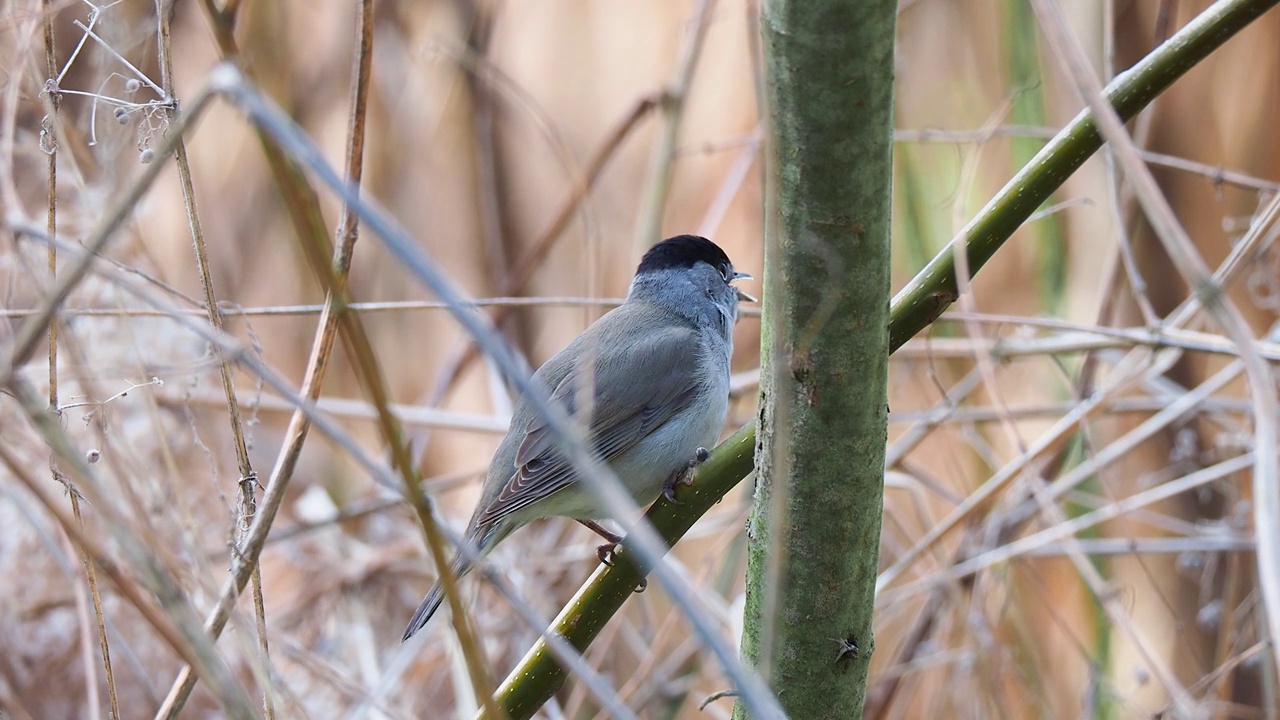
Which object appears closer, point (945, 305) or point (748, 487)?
point (945, 305)

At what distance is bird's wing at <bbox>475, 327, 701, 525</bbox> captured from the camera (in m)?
2.47

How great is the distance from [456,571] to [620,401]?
28.2 inches

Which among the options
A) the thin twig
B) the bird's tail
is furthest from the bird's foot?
the thin twig

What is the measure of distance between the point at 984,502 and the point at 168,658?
2973 millimetres

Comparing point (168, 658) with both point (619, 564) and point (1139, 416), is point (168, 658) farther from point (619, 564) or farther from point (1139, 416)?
point (1139, 416)

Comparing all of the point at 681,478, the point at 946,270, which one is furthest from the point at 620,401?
the point at 946,270

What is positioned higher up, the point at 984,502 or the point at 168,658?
the point at 168,658

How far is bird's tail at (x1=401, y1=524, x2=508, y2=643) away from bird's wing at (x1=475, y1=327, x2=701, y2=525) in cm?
3

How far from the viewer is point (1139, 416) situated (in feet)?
12.7

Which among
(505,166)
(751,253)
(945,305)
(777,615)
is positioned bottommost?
(777,615)

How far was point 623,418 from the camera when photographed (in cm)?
267

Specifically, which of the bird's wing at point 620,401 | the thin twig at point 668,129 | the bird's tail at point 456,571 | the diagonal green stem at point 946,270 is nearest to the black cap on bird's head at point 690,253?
the bird's wing at point 620,401

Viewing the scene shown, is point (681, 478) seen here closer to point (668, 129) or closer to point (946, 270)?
point (946, 270)

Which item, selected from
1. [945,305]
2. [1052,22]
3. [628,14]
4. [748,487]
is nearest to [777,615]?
[945,305]
